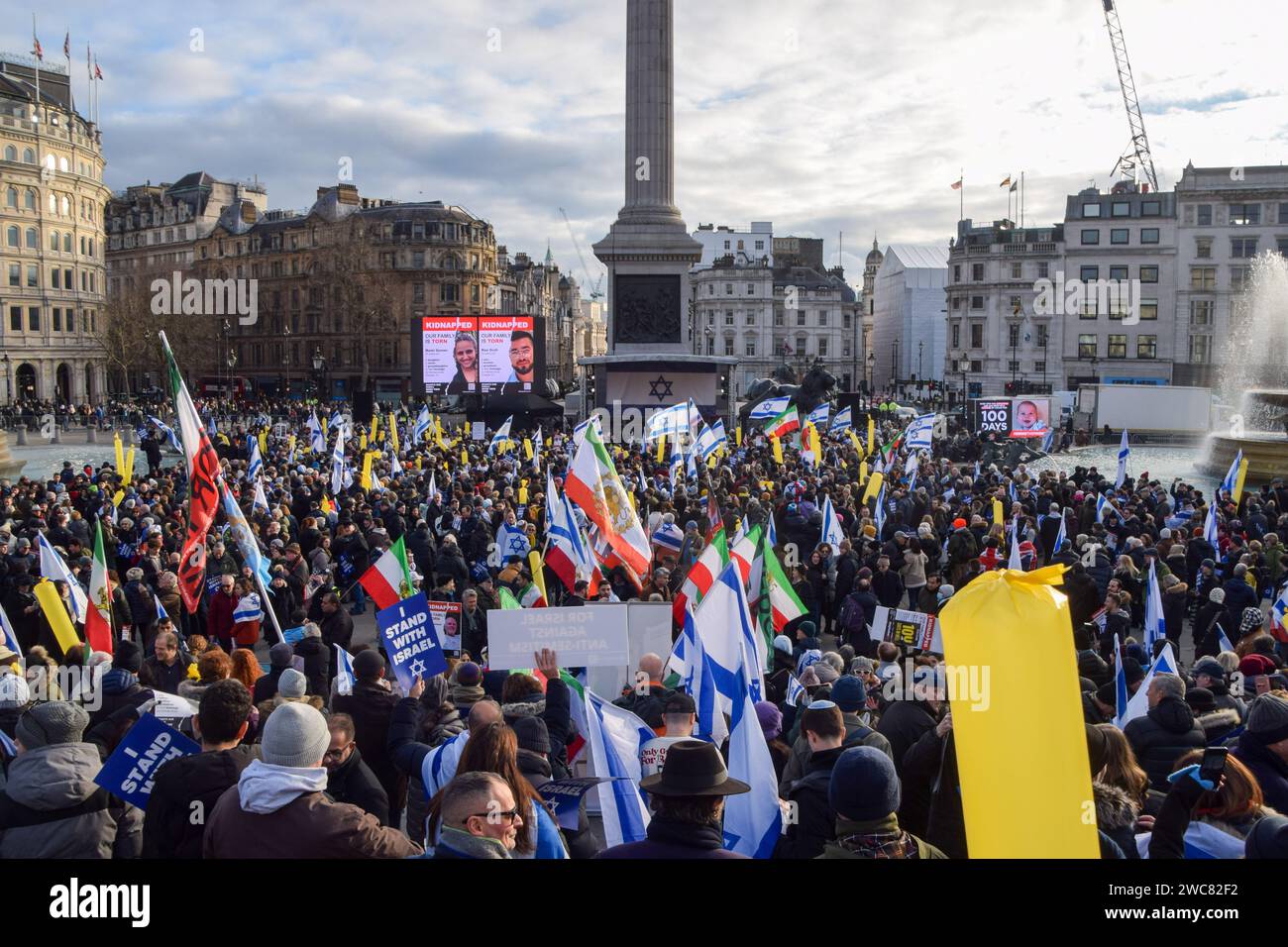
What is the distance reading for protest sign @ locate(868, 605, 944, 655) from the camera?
1053cm

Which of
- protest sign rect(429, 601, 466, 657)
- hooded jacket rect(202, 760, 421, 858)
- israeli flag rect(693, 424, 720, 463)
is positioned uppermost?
israeli flag rect(693, 424, 720, 463)

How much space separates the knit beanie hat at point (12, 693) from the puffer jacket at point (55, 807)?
232 centimetres

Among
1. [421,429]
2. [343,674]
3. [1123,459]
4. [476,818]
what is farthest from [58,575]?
[421,429]

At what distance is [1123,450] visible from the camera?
21.6m

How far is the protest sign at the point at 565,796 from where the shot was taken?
562 cm

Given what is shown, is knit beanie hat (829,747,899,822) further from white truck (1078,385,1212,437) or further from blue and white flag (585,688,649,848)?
white truck (1078,385,1212,437)

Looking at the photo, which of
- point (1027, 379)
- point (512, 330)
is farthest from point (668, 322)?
point (1027, 379)

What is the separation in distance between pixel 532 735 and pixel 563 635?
2.34 m

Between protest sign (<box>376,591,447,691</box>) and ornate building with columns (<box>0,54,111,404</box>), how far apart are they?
81.1 metres

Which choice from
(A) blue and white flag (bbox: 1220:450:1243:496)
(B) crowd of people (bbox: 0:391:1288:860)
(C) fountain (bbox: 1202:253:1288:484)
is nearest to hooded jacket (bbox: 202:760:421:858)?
(B) crowd of people (bbox: 0:391:1288:860)

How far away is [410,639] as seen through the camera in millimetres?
8398

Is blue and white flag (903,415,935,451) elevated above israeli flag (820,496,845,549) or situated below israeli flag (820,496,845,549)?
above
